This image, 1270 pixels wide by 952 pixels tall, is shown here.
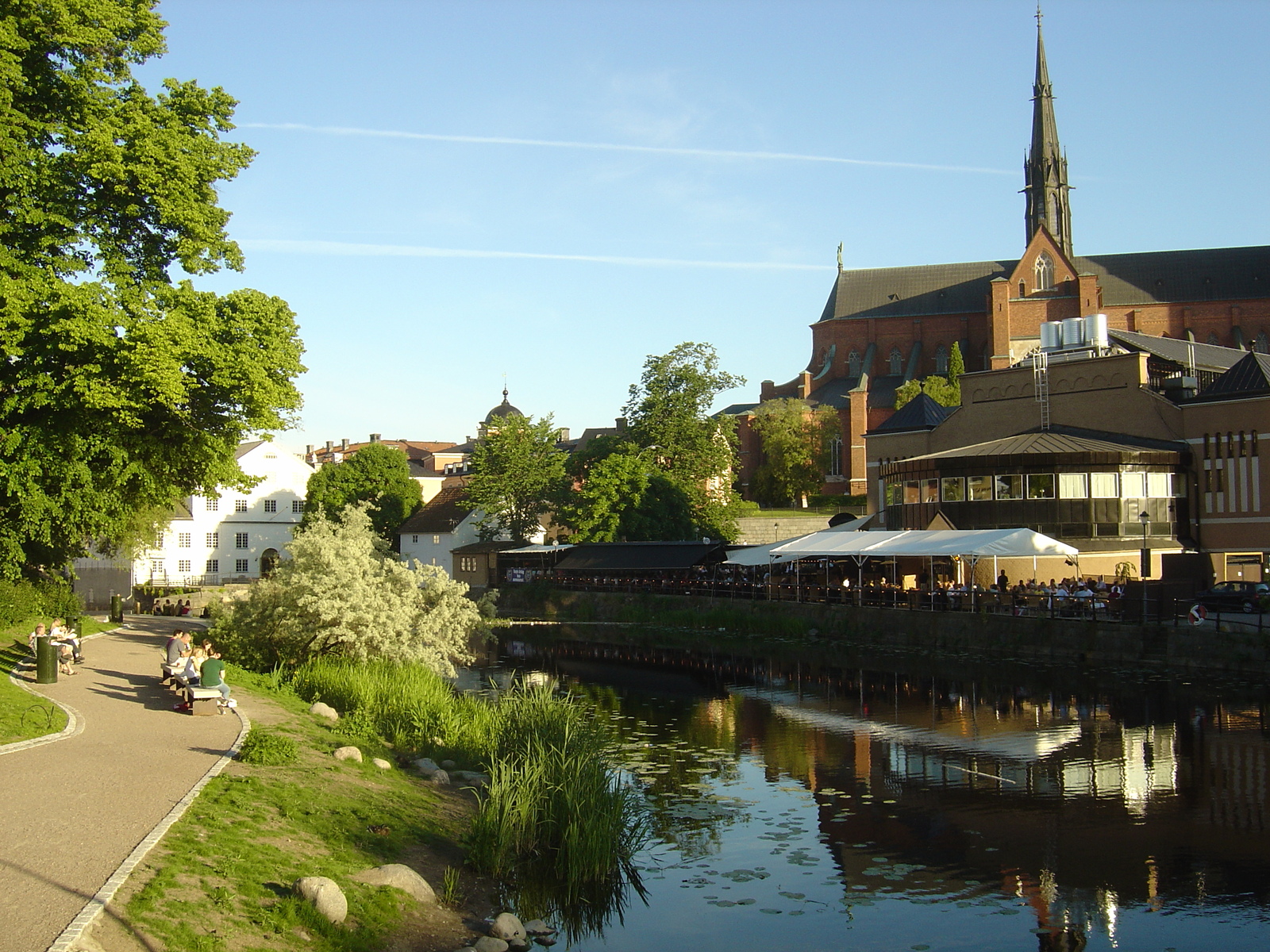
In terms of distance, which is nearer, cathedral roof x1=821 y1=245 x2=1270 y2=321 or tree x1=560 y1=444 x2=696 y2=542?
→ tree x1=560 y1=444 x2=696 y2=542

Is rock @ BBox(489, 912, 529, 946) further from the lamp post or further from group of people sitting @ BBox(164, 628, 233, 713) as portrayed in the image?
the lamp post

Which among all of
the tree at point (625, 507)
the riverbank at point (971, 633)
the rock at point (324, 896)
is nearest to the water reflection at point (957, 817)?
the riverbank at point (971, 633)

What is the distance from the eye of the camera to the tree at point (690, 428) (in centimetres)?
6575

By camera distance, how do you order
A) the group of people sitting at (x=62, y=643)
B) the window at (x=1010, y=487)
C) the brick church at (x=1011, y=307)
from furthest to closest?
the brick church at (x=1011, y=307) → the window at (x=1010, y=487) → the group of people sitting at (x=62, y=643)

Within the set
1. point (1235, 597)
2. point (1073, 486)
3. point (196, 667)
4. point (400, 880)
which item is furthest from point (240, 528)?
point (400, 880)

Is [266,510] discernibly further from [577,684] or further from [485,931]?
[485,931]

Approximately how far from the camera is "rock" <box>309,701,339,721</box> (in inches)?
782

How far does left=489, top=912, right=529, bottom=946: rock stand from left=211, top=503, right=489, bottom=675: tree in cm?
1450

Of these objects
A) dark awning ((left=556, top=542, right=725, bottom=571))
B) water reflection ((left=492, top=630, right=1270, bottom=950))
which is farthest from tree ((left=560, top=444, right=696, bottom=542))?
water reflection ((left=492, top=630, right=1270, bottom=950))

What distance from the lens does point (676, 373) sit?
221ft

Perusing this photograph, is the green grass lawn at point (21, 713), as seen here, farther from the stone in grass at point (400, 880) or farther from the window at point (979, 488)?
the window at point (979, 488)

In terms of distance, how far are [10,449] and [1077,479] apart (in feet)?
106

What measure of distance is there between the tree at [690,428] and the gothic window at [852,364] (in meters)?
24.6

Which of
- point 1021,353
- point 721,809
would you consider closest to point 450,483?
point 1021,353
